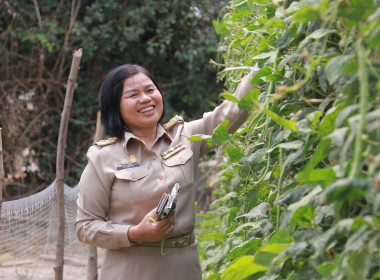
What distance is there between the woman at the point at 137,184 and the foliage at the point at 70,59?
3.72 meters

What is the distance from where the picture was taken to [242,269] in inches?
46.5

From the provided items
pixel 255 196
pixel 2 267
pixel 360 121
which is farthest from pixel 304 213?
pixel 2 267

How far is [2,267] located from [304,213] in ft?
8.20

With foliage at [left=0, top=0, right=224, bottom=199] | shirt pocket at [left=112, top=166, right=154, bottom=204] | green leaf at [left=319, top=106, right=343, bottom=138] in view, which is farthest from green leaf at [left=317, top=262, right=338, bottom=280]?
foliage at [left=0, top=0, right=224, bottom=199]

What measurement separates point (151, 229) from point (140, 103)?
0.49 m

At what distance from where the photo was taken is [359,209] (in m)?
0.95

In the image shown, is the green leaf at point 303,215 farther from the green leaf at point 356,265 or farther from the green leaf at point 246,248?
the green leaf at point 246,248

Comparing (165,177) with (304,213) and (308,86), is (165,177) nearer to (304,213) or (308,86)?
(308,86)

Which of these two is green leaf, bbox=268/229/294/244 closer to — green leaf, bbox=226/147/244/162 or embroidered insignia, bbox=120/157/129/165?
green leaf, bbox=226/147/244/162

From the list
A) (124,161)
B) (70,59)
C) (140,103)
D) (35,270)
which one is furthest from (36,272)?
(70,59)

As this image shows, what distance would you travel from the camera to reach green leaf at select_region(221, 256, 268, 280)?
3.78ft

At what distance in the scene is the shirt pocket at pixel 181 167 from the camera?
2.05 metres

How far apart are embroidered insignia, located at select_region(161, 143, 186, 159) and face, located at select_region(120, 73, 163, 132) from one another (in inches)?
4.6

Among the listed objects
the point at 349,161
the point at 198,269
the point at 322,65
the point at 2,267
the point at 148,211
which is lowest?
the point at 2,267
